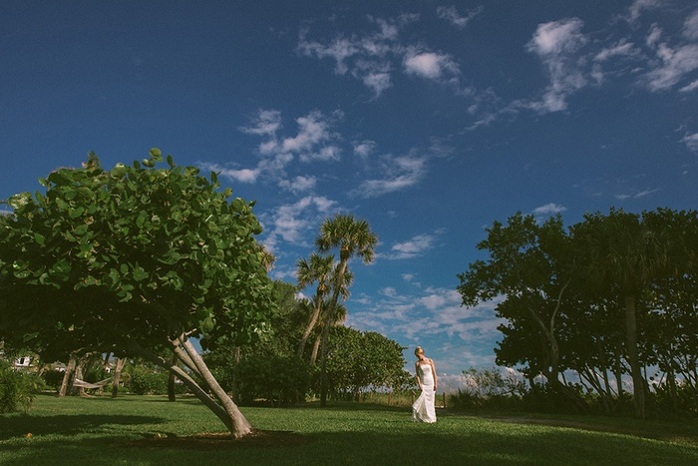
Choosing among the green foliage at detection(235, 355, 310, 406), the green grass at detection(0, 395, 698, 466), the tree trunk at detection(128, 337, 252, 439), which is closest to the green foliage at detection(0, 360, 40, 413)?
the green grass at detection(0, 395, 698, 466)

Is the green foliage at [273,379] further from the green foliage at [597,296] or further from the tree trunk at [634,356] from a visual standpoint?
the tree trunk at [634,356]

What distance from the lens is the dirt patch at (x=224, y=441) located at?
10656 mm

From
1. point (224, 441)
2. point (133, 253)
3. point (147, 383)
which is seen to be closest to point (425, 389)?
point (224, 441)

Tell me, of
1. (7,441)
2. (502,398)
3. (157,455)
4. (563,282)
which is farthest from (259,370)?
(157,455)

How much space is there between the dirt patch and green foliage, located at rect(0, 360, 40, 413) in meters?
9.96

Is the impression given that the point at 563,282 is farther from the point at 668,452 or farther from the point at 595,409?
the point at 668,452

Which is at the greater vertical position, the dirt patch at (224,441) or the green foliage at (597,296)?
the green foliage at (597,296)

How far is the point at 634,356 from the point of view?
24.2 m

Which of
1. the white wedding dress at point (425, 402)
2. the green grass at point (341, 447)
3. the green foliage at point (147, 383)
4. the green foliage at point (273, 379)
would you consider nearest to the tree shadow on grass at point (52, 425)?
the green grass at point (341, 447)

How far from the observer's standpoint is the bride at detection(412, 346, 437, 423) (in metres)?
16.8

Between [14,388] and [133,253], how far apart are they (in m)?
13.2

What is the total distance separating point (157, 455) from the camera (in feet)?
31.4

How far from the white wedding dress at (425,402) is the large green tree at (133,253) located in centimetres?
678

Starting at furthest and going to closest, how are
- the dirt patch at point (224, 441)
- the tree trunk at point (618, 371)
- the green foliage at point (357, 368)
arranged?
1. the green foliage at point (357, 368)
2. the tree trunk at point (618, 371)
3. the dirt patch at point (224, 441)
